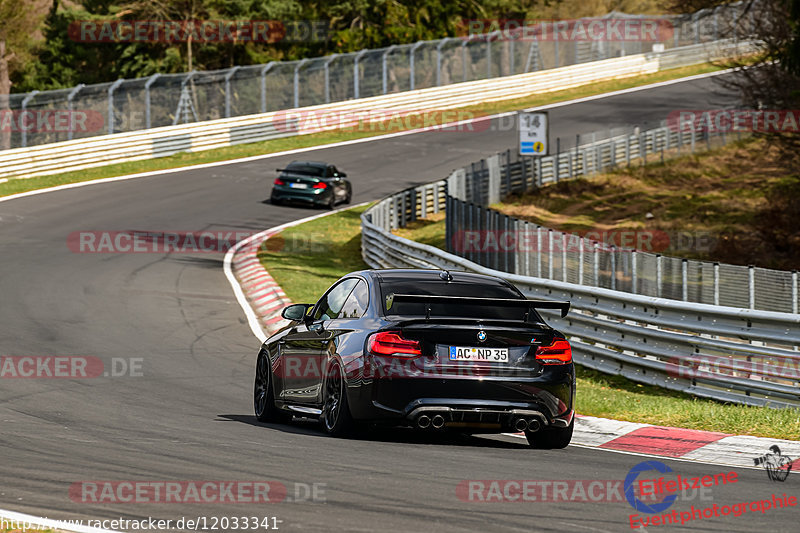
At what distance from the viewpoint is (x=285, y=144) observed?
4738 centimetres

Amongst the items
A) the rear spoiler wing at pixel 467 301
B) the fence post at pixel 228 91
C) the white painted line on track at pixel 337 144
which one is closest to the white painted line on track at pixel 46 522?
the rear spoiler wing at pixel 467 301

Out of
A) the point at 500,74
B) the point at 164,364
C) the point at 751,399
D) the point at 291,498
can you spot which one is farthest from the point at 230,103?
the point at 291,498

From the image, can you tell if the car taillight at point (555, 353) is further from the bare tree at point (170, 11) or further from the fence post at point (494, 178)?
the bare tree at point (170, 11)

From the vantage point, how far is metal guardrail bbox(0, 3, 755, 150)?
39688 mm

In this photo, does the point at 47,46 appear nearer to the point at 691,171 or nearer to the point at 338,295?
the point at 691,171

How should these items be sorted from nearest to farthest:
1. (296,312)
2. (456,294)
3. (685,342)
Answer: (456,294) → (296,312) → (685,342)

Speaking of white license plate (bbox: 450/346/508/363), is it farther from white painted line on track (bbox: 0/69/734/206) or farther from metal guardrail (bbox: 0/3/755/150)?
white painted line on track (bbox: 0/69/734/206)

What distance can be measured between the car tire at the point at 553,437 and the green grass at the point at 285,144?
1150 inches

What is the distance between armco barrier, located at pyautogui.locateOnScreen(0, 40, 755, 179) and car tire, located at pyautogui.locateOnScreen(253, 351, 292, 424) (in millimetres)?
28508

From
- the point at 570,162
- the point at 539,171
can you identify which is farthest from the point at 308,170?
the point at 570,162

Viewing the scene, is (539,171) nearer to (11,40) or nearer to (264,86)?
(264,86)

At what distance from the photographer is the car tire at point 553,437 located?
372 inches

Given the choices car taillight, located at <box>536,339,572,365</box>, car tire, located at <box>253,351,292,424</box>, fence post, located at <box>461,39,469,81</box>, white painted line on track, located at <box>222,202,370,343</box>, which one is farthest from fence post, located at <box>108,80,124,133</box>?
car taillight, located at <box>536,339,572,365</box>

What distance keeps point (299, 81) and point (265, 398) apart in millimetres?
39724
